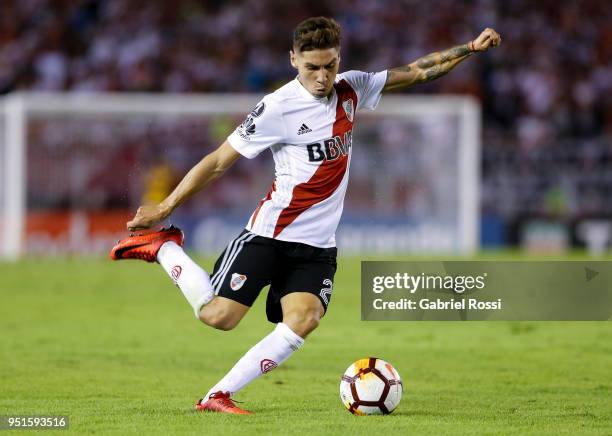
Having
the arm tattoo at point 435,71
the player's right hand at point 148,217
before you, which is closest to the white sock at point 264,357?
the player's right hand at point 148,217

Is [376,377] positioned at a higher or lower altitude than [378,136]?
lower

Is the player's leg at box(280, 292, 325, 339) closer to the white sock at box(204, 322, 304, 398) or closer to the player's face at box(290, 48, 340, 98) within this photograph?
the white sock at box(204, 322, 304, 398)

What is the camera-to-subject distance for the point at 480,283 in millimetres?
6992

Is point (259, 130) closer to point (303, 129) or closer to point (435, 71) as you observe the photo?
point (303, 129)

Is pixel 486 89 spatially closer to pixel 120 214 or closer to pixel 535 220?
pixel 535 220

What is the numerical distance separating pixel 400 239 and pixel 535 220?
2741mm

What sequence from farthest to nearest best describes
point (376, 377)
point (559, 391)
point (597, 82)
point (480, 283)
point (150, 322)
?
point (597, 82)
point (150, 322)
point (559, 391)
point (480, 283)
point (376, 377)

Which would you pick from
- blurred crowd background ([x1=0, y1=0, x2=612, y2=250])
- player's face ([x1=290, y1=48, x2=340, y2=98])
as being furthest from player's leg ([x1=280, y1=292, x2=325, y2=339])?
blurred crowd background ([x1=0, y1=0, x2=612, y2=250])

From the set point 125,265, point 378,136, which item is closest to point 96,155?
point 125,265

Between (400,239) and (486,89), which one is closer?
(400,239)

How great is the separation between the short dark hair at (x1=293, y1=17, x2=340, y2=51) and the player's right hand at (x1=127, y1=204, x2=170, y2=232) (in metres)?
1.15

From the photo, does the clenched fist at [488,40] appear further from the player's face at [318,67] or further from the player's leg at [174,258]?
the player's leg at [174,258]

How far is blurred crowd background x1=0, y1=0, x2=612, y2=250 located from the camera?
23.0 meters

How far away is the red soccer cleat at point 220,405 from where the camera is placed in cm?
636
